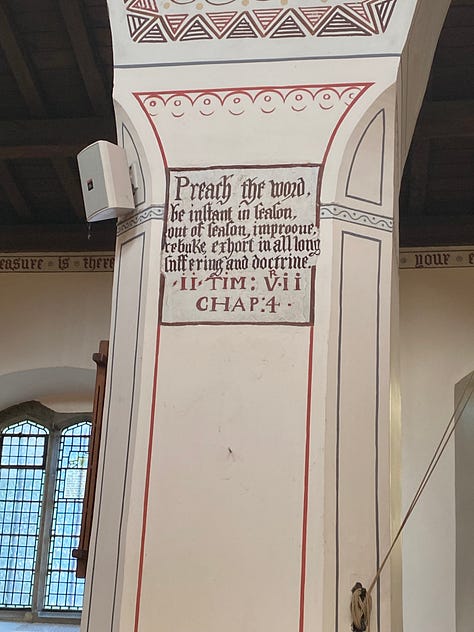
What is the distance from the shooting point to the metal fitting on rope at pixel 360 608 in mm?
3131

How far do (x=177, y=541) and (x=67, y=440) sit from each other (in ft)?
19.0

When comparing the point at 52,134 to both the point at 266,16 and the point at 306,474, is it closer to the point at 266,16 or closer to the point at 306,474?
the point at 266,16

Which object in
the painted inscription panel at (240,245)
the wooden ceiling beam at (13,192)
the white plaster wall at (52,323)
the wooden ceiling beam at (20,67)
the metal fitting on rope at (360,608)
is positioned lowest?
the metal fitting on rope at (360,608)

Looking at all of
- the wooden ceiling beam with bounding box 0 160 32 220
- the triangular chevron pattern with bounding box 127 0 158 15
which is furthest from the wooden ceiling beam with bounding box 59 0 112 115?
the triangular chevron pattern with bounding box 127 0 158 15

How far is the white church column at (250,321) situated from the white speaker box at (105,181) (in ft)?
0.22

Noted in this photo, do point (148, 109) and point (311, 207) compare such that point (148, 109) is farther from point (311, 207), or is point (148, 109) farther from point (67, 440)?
point (67, 440)

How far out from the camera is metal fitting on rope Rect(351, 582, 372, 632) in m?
3.13

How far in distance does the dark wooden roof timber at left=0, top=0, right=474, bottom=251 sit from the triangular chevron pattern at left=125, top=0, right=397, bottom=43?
6.75 ft

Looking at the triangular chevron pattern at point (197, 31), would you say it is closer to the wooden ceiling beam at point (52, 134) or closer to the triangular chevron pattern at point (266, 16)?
the triangular chevron pattern at point (266, 16)

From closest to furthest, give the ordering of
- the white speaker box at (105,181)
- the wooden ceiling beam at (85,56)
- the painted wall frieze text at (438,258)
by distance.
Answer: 1. the white speaker box at (105,181)
2. the wooden ceiling beam at (85,56)
3. the painted wall frieze text at (438,258)

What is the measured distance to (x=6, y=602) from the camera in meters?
8.53

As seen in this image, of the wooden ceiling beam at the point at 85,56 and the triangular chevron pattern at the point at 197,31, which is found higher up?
the wooden ceiling beam at the point at 85,56

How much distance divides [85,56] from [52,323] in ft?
7.80

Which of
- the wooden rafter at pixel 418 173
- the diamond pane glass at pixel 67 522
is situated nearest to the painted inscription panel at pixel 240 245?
the wooden rafter at pixel 418 173
